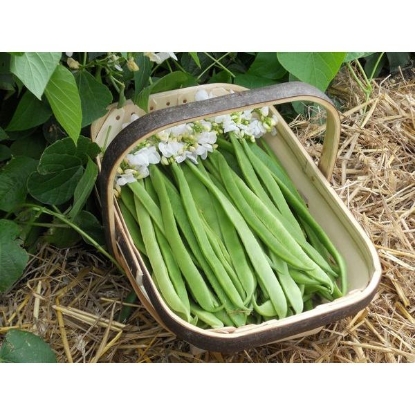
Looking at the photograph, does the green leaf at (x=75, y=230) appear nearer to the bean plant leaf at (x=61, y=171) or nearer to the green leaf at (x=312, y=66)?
the bean plant leaf at (x=61, y=171)

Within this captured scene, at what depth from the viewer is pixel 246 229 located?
1.26 meters

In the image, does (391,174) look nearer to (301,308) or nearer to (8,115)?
(301,308)

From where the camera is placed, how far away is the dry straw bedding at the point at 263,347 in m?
1.25

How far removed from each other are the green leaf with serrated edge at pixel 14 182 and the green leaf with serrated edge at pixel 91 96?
0.13 m

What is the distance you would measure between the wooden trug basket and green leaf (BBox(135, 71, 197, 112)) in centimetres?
2

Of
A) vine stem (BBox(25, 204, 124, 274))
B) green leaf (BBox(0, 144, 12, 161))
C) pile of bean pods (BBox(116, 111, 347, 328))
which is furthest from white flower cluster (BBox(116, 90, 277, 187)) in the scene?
green leaf (BBox(0, 144, 12, 161))

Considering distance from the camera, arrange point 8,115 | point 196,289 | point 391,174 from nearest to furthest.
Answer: point 196,289, point 8,115, point 391,174

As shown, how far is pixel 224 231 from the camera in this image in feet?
4.17

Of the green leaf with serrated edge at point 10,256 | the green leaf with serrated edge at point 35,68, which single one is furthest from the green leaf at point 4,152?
the green leaf with serrated edge at point 35,68

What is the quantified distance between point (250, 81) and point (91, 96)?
0.42 meters

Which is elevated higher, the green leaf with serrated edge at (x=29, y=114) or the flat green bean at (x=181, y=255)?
the green leaf with serrated edge at (x=29, y=114)

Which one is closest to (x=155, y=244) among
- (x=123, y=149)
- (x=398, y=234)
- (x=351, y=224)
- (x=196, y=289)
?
(x=196, y=289)

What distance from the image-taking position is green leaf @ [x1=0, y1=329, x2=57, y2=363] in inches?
44.7

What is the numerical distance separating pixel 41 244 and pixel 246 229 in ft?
1.32
